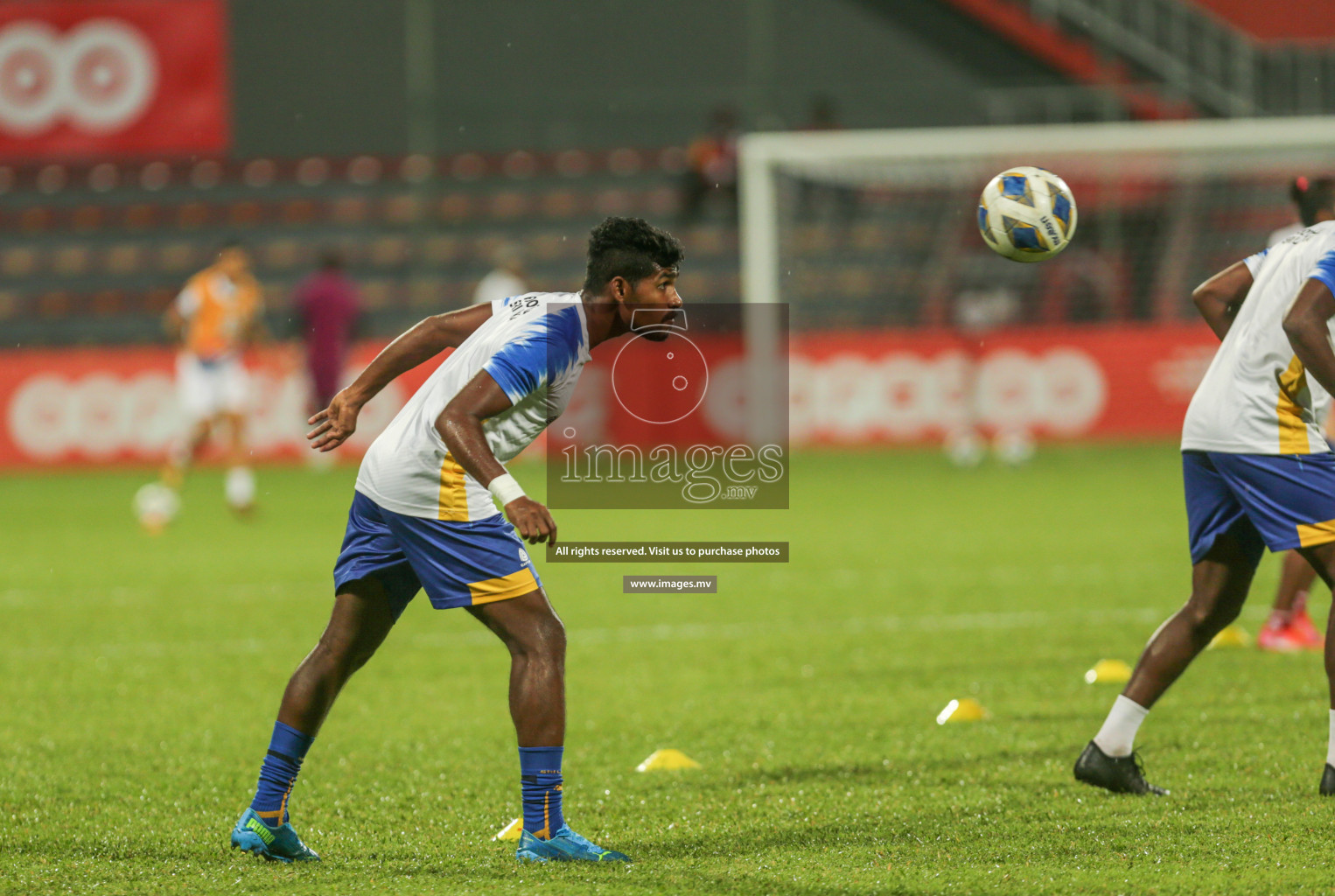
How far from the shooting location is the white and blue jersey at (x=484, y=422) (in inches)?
179

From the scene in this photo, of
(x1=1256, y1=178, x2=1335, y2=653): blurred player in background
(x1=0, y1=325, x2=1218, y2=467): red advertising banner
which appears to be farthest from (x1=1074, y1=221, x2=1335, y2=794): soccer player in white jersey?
(x1=0, y1=325, x2=1218, y2=467): red advertising banner

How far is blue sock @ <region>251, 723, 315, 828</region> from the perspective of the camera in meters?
4.67

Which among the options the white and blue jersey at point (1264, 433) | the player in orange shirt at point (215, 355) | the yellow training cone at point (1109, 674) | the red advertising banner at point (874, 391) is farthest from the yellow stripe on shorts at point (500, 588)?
the red advertising banner at point (874, 391)

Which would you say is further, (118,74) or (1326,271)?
(118,74)

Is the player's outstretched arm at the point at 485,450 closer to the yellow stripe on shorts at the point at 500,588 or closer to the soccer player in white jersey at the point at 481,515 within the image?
the soccer player in white jersey at the point at 481,515

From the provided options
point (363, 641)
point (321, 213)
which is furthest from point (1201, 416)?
point (321, 213)

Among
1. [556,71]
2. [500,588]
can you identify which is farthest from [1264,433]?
[556,71]

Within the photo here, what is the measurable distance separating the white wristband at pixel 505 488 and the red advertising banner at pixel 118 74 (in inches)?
888

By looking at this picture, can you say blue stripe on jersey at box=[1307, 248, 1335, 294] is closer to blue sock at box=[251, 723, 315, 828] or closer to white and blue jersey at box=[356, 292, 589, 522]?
white and blue jersey at box=[356, 292, 589, 522]

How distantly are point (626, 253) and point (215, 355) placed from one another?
1127cm

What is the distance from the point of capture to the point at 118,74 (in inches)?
995

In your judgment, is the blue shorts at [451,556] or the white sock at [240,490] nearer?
the blue shorts at [451,556]

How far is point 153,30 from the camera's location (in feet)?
82.8

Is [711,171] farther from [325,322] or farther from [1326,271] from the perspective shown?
[1326,271]
